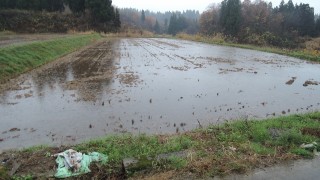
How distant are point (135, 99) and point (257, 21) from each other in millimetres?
51633

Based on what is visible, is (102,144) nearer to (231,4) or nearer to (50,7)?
(50,7)

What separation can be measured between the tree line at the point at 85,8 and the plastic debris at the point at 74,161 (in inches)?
1635

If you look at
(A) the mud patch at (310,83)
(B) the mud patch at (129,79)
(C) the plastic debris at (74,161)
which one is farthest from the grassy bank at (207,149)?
(A) the mud patch at (310,83)

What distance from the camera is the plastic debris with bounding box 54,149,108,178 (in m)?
4.52

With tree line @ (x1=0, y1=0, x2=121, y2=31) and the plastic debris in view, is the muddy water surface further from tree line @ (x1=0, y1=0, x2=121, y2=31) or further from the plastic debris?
tree line @ (x1=0, y1=0, x2=121, y2=31)

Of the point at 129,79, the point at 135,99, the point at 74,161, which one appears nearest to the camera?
the point at 74,161

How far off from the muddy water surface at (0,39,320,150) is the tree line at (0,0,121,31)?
103 feet

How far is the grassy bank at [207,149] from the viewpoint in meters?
4.60

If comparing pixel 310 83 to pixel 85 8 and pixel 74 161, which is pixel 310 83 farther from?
pixel 85 8

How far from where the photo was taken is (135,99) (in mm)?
8984

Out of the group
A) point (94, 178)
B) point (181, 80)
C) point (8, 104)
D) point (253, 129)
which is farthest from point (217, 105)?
point (8, 104)

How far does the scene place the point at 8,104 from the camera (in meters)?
8.27

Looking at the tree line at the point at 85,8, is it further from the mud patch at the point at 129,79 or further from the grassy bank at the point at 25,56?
the mud patch at the point at 129,79

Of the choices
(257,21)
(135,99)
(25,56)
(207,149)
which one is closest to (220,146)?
(207,149)
